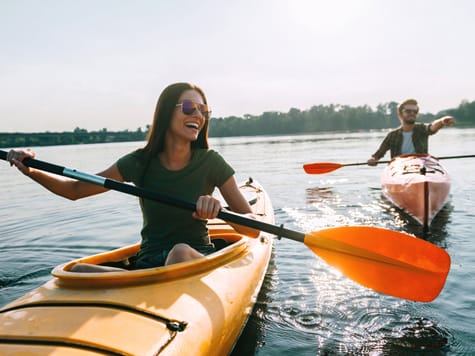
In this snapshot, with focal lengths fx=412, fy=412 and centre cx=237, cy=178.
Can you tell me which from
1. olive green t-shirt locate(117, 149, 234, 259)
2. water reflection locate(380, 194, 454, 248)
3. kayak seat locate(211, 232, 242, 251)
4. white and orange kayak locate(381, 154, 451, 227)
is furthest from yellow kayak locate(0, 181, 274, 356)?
white and orange kayak locate(381, 154, 451, 227)

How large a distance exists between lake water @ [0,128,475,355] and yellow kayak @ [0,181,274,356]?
0.74 metres

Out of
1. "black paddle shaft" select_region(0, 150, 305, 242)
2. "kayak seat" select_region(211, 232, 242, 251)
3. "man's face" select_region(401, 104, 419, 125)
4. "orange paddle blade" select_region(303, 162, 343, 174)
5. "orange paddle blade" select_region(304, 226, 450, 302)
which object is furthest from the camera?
"orange paddle blade" select_region(303, 162, 343, 174)

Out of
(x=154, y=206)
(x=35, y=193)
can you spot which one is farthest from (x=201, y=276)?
(x=35, y=193)

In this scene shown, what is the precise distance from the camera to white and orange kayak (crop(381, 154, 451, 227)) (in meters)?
6.23

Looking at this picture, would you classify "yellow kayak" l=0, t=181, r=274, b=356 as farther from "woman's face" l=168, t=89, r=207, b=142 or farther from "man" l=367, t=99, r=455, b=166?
"man" l=367, t=99, r=455, b=166

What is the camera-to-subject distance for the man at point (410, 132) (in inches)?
326

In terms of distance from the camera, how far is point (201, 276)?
2.80 meters

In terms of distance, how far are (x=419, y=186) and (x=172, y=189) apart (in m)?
4.63

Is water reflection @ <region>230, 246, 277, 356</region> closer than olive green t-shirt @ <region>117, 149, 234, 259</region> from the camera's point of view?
No

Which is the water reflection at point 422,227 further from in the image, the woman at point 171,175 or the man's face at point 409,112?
the woman at point 171,175

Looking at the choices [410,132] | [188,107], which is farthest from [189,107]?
[410,132]

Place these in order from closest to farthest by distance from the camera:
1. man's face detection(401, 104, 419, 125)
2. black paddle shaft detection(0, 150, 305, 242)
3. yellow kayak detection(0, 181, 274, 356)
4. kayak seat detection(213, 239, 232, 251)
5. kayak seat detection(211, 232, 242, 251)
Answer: yellow kayak detection(0, 181, 274, 356) < black paddle shaft detection(0, 150, 305, 242) < kayak seat detection(213, 239, 232, 251) < kayak seat detection(211, 232, 242, 251) < man's face detection(401, 104, 419, 125)

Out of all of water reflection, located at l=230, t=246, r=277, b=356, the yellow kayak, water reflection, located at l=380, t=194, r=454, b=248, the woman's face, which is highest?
the woman's face

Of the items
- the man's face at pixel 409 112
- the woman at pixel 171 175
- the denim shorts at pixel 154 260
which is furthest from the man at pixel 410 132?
the denim shorts at pixel 154 260
